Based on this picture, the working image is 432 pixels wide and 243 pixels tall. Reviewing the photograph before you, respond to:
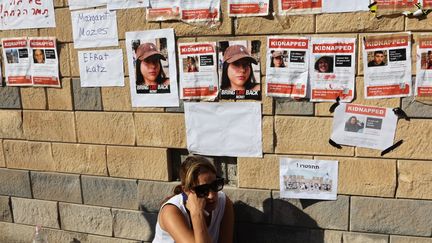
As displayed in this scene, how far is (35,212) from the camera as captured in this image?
410cm

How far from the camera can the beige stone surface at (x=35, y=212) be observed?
159 inches

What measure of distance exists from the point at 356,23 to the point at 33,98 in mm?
2842

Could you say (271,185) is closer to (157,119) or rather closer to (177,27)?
(157,119)

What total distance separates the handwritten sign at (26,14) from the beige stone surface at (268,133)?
201cm

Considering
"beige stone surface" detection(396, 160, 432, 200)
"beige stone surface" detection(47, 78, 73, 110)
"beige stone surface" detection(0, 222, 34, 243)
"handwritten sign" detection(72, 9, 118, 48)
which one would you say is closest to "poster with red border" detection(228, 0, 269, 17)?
"handwritten sign" detection(72, 9, 118, 48)

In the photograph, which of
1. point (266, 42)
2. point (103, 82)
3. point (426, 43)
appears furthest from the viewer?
point (103, 82)

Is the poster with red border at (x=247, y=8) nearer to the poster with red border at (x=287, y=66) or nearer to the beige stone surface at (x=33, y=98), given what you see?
the poster with red border at (x=287, y=66)

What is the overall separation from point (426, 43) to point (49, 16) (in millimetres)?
2961

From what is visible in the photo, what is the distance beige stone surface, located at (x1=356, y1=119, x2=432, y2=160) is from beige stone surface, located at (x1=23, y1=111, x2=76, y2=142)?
8.72 ft

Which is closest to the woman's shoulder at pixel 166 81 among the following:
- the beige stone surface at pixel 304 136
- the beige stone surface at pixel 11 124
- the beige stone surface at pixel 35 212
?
the beige stone surface at pixel 304 136

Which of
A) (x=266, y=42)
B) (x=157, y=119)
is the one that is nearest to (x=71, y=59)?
(x=157, y=119)

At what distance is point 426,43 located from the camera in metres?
2.71

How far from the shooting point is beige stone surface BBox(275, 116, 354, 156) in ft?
9.90

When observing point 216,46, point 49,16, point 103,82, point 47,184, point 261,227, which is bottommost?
point 261,227
